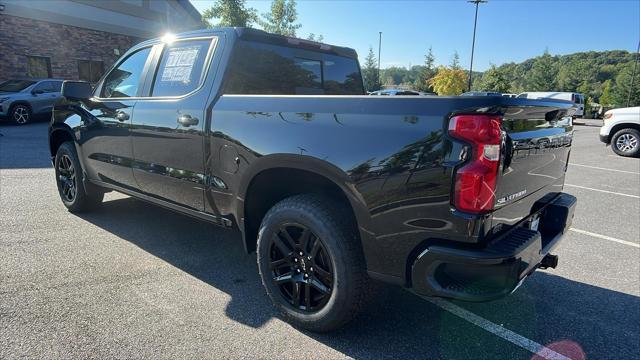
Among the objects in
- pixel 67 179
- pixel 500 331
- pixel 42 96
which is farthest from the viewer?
pixel 42 96

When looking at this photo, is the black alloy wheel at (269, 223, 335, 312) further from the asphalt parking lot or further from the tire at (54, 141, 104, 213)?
the tire at (54, 141, 104, 213)

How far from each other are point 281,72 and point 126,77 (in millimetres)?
1684

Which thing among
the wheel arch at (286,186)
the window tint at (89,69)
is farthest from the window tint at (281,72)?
the window tint at (89,69)

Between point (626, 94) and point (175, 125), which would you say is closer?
point (175, 125)

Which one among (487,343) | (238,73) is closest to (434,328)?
(487,343)

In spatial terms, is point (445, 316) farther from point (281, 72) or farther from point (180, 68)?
point (180, 68)

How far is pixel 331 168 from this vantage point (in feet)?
7.45

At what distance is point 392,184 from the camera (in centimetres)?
207

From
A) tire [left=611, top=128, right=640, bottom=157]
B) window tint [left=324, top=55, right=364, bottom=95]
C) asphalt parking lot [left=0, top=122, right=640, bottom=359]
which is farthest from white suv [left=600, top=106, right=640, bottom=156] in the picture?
window tint [left=324, top=55, right=364, bottom=95]

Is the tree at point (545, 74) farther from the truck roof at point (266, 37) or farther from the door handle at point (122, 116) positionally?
the door handle at point (122, 116)

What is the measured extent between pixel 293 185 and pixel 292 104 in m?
0.60

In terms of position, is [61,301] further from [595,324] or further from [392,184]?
[595,324]

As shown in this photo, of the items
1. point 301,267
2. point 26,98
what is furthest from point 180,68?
point 26,98

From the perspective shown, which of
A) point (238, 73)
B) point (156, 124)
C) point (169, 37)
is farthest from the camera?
point (169, 37)
